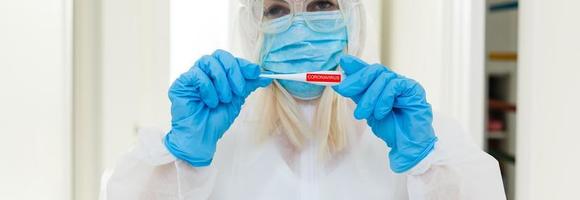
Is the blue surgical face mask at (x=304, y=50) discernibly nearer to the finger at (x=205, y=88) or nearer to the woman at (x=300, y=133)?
the woman at (x=300, y=133)

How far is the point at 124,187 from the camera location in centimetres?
108

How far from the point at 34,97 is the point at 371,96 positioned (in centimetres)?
113

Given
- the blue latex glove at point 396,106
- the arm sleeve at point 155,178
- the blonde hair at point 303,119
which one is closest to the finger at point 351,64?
the blue latex glove at point 396,106

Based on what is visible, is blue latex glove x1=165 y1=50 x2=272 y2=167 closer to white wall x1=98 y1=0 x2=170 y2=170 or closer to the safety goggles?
the safety goggles

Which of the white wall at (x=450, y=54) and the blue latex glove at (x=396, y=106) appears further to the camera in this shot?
the white wall at (x=450, y=54)

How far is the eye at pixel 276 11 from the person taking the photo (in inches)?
46.0

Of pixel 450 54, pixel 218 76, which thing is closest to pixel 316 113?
pixel 218 76

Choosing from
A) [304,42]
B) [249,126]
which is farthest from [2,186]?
[304,42]

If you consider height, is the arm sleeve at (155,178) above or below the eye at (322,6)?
below

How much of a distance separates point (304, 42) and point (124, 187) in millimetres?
447

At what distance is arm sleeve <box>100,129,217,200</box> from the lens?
106 cm

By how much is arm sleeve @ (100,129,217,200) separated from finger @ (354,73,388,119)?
1.08ft

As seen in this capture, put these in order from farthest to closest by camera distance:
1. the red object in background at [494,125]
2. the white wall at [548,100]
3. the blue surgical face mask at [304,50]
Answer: the red object in background at [494,125] → the white wall at [548,100] → the blue surgical face mask at [304,50]

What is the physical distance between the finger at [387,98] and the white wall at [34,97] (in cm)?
109
